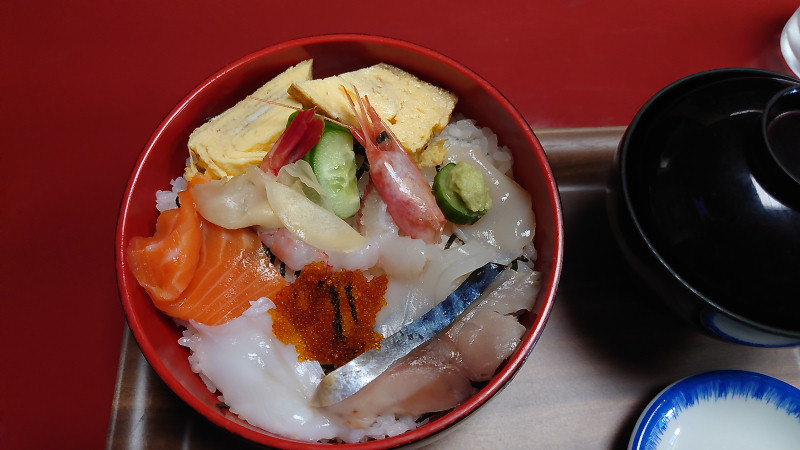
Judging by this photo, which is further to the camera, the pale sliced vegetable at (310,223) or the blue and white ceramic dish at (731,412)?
the blue and white ceramic dish at (731,412)

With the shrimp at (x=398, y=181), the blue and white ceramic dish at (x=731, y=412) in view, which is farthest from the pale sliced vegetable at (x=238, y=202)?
the blue and white ceramic dish at (x=731, y=412)

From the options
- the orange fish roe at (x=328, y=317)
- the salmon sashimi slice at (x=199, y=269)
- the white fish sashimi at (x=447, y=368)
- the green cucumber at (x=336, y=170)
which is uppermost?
the green cucumber at (x=336, y=170)

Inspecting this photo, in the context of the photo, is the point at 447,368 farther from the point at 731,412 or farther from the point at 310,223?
the point at 731,412

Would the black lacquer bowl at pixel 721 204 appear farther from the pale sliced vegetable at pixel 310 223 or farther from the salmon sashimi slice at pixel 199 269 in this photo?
the salmon sashimi slice at pixel 199 269

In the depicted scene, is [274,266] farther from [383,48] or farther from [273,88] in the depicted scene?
[383,48]

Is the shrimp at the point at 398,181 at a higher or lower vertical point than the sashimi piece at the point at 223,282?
higher

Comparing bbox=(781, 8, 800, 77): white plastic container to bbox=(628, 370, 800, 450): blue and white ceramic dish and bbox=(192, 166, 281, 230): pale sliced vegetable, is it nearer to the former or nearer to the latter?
bbox=(628, 370, 800, 450): blue and white ceramic dish

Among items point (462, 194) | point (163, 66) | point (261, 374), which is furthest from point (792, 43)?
point (163, 66)
